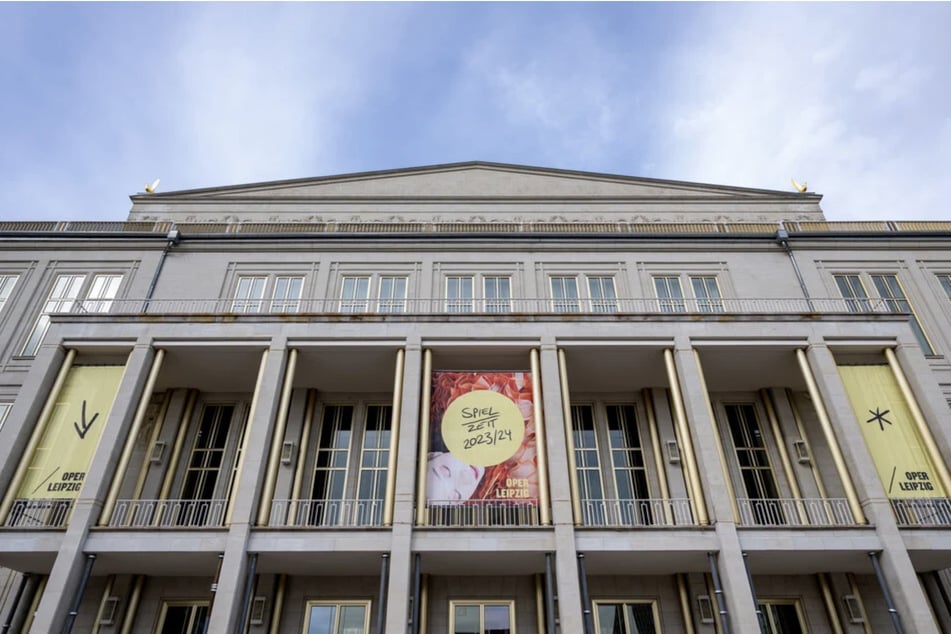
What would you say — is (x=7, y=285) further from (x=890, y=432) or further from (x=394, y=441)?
(x=890, y=432)

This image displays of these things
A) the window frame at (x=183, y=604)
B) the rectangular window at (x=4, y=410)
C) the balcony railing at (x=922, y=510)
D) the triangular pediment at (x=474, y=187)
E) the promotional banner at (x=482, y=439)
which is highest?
the triangular pediment at (x=474, y=187)

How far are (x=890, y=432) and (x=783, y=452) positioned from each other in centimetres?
312

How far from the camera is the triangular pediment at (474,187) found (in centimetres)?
2988

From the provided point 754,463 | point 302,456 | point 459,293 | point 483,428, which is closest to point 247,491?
point 302,456

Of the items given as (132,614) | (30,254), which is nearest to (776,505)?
(132,614)

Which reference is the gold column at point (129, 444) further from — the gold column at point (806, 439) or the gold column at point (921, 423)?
the gold column at point (921, 423)

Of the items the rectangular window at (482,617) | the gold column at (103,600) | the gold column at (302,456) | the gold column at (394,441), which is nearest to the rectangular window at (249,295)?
the gold column at (302,456)

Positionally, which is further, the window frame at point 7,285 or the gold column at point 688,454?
the window frame at point 7,285

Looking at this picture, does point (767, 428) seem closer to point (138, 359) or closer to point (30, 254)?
point (138, 359)

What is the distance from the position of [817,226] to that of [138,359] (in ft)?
81.2

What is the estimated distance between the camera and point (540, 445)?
17766mm

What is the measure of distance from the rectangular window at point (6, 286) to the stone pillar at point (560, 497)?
1956 cm

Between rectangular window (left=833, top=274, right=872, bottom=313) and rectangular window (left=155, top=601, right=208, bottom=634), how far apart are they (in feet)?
76.2

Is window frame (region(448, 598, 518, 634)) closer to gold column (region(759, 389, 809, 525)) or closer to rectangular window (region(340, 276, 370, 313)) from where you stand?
gold column (region(759, 389, 809, 525))
